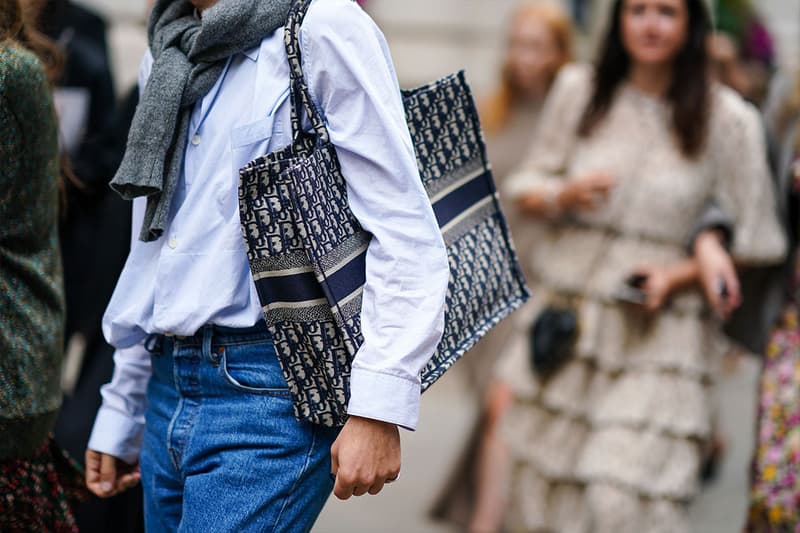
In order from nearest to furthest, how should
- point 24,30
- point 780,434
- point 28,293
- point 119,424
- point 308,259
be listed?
point 308,259 < point 28,293 < point 119,424 < point 24,30 < point 780,434

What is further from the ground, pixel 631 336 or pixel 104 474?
pixel 104 474

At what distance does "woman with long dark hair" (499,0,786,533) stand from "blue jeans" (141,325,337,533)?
2.37 meters

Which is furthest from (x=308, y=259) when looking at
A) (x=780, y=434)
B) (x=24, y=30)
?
(x=780, y=434)

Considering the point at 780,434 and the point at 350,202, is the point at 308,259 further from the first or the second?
the point at 780,434

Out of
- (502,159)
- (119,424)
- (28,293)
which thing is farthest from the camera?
(502,159)

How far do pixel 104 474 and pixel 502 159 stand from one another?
12.6 feet

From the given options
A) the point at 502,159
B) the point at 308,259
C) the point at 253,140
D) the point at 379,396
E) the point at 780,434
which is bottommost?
the point at 780,434

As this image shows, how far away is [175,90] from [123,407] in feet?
2.58

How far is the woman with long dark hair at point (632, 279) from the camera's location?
455 cm

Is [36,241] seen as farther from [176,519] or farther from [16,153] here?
[176,519]

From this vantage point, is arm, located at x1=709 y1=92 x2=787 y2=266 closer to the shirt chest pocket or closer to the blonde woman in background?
the blonde woman in background

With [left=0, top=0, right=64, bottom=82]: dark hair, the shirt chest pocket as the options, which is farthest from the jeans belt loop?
[left=0, top=0, right=64, bottom=82]: dark hair

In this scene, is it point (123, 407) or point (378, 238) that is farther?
point (123, 407)

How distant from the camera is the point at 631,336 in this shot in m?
4.71
